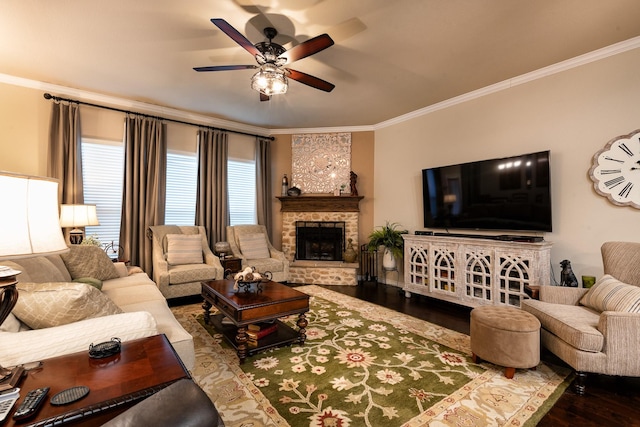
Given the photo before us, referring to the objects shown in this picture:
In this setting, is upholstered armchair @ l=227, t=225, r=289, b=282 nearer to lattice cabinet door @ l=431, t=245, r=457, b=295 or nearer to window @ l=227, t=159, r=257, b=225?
window @ l=227, t=159, r=257, b=225

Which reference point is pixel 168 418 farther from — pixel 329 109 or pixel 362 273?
pixel 362 273

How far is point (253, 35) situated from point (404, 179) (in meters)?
3.30

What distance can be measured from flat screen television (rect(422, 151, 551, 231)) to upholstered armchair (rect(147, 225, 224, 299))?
336cm

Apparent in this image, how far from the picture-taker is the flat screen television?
3.39 m

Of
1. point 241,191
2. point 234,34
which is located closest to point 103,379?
point 234,34

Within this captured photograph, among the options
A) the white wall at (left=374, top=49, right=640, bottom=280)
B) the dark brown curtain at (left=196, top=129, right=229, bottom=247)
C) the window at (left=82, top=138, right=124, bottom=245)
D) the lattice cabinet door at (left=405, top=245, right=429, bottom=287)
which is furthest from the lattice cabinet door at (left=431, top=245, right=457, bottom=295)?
the window at (left=82, top=138, right=124, bottom=245)

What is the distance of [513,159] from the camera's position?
3.60 meters

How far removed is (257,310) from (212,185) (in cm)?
325

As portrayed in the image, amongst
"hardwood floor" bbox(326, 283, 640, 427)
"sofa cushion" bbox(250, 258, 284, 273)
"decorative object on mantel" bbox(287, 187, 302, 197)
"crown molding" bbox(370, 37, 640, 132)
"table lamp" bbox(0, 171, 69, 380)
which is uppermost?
"crown molding" bbox(370, 37, 640, 132)

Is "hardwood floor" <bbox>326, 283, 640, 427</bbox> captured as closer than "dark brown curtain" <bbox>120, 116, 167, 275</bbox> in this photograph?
Yes

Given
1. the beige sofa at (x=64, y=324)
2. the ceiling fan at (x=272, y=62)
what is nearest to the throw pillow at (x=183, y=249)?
the beige sofa at (x=64, y=324)

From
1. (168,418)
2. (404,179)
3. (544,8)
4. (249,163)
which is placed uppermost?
(544,8)

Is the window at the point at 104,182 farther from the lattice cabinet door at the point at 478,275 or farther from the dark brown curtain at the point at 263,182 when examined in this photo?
the lattice cabinet door at the point at 478,275

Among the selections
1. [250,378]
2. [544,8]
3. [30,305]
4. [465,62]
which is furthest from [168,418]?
[465,62]
